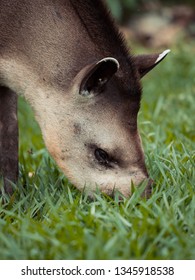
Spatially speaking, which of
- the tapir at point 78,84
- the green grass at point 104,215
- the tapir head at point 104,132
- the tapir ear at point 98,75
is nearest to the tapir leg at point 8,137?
the green grass at point 104,215

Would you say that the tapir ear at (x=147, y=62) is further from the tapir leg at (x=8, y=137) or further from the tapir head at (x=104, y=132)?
the tapir leg at (x=8, y=137)

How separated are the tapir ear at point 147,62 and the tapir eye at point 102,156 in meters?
0.71

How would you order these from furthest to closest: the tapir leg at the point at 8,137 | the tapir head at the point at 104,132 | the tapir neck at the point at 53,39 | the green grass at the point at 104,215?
A: 1. the tapir leg at the point at 8,137
2. the tapir neck at the point at 53,39
3. the tapir head at the point at 104,132
4. the green grass at the point at 104,215

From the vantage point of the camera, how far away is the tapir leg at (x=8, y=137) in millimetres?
5859

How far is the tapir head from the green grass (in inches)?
6.7

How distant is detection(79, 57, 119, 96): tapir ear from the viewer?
4836mm

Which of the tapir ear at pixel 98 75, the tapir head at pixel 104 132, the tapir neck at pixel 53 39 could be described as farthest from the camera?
the tapir neck at pixel 53 39

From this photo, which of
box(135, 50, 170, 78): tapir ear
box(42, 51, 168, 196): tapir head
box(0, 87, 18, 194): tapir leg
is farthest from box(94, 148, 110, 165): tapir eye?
box(0, 87, 18, 194): tapir leg

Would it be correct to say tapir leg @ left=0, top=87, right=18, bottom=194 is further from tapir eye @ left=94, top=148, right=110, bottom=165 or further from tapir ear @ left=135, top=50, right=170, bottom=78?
tapir ear @ left=135, top=50, right=170, bottom=78
